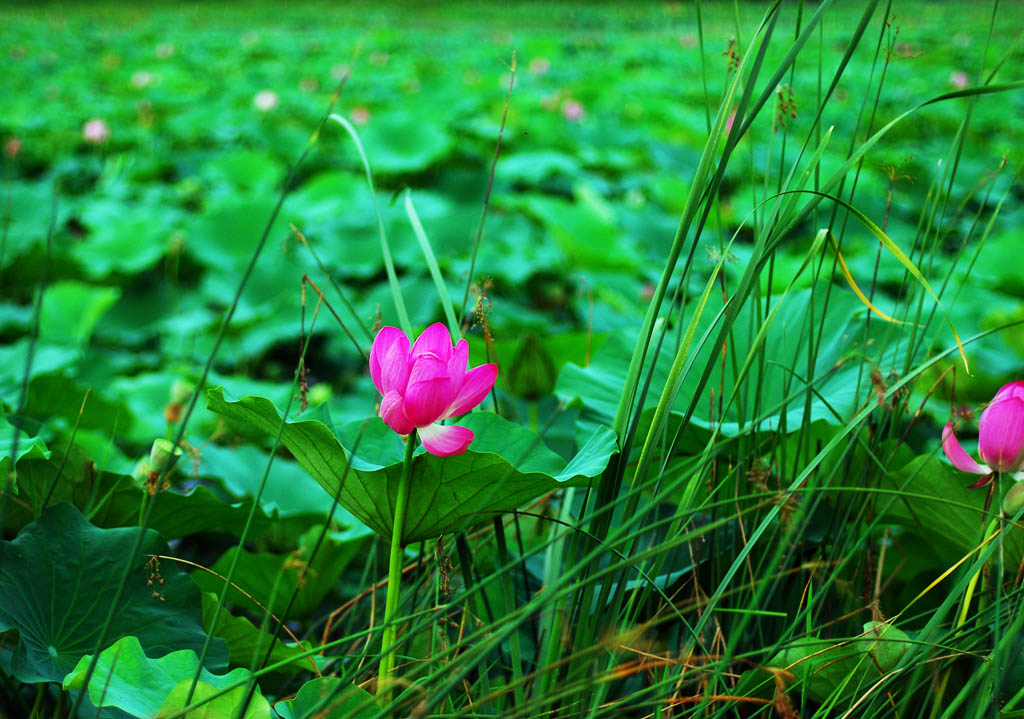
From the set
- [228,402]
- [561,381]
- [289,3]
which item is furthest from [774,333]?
[289,3]

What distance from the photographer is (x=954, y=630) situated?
0.46m

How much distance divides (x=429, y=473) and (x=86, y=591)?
26cm

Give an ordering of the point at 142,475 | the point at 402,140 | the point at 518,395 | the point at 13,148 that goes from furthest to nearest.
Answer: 1. the point at 402,140
2. the point at 13,148
3. the point at 518,395
4. the point at 142,475

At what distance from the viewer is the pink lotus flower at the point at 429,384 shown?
17.0 inches

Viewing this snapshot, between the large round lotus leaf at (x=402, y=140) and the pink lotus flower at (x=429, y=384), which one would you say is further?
the large round lotus leaf at (x=402, y=140)

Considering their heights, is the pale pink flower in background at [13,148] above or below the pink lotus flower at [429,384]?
below

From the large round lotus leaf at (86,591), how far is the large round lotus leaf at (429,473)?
13 cm

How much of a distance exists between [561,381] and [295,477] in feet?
1.18

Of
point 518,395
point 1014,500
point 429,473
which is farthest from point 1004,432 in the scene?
point 518,395

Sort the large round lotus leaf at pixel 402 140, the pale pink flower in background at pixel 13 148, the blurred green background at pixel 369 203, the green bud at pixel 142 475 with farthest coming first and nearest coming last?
the large round lotus leaf at pixel 402 140, the pale pink flower in background at pixel 13 148, the blurred green background at pixel 369 203, the green bud at pixel 142 475

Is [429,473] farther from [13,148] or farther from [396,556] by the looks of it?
[13,148]

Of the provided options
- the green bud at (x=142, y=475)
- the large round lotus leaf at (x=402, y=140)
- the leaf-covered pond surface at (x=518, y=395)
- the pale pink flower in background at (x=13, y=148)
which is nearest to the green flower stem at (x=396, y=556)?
the leaf-covered pond surface at (x=518, y=395)

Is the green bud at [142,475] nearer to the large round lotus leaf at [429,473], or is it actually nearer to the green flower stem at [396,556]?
the large round lotus leaf at [429,473]

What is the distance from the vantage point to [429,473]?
0.46 meters
